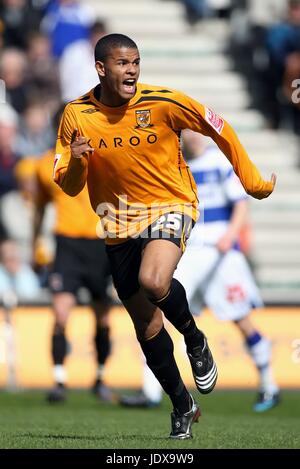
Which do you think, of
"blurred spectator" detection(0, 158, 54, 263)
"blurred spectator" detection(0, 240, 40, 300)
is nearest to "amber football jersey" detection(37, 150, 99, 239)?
"blurred spectator" detection(0, 240, 40, 300)

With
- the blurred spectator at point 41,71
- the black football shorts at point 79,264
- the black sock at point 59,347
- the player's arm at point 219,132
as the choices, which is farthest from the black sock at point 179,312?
the blurred spectator at point 41,71

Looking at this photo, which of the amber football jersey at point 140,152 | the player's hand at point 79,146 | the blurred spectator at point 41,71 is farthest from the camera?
the blurred spectator at point 41,71

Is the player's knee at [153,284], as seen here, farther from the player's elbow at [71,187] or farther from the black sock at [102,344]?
the black sock at [102,344]

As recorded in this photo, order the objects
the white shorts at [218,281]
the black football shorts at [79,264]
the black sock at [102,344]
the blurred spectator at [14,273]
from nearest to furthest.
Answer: the white shorts at [218,281] < the black football shorts at [79,264] < the black sock at [102,344] < the blurred spectator at [14,273]

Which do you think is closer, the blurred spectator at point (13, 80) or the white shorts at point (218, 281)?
the white shorts at point (218, 281)

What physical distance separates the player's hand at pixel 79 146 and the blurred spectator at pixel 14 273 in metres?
6.77

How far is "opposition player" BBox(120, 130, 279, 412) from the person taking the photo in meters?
12.3

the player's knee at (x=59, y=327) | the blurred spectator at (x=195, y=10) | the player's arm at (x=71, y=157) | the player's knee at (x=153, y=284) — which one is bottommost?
the player's knee at (x=59, y=327)

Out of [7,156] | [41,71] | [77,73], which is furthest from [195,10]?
[7,156]

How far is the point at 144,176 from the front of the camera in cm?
837

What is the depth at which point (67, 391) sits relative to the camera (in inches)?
544

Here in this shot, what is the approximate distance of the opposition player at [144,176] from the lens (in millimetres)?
8289
